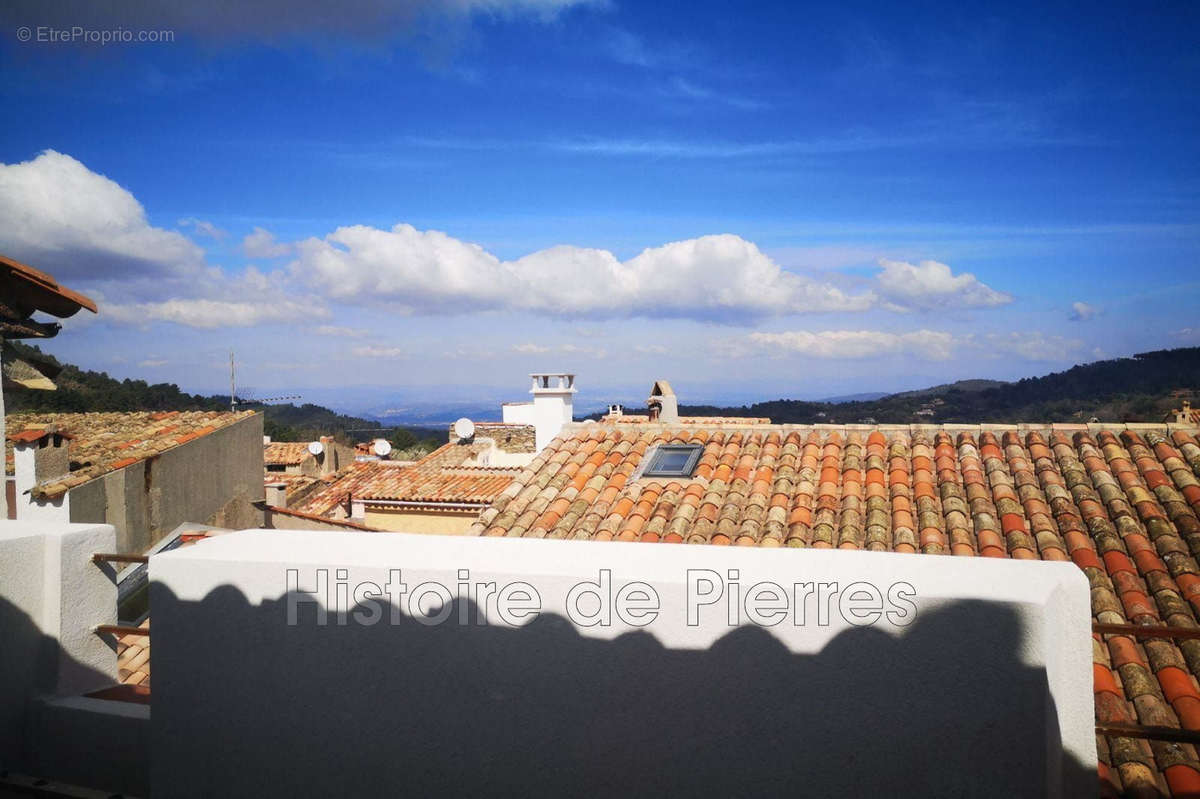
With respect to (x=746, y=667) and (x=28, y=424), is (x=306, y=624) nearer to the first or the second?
(x=746, y=667)

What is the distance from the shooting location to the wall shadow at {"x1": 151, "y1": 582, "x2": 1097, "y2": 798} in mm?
2033

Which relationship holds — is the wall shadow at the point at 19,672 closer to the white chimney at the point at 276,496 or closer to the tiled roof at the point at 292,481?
the white chimney at the point at 276,496

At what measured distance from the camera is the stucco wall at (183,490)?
12195 millimetres

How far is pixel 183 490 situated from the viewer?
549 inches

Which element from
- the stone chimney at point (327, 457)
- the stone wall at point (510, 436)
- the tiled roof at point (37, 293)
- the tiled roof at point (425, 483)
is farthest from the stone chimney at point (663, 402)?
the stone chimney at point (327, 457)

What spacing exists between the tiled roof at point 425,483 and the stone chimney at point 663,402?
417 cm

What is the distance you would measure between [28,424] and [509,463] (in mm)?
12301

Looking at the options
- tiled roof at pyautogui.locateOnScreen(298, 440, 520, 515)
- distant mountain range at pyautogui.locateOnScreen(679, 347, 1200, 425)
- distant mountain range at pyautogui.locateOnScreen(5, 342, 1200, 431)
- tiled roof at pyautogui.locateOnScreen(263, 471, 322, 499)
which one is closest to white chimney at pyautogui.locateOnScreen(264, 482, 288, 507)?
tiled roof at pyautogui.locateOnScreen(263, 471, 322, 499)

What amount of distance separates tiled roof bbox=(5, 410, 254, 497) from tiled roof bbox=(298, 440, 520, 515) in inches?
122

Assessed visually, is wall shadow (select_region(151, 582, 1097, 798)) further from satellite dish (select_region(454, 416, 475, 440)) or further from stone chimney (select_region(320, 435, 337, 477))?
stone chimney (select_region(320, 435, 337, 477))

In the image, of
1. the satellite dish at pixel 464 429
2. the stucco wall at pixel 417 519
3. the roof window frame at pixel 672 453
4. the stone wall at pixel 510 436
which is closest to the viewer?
the roof window frame at pixel 672 453

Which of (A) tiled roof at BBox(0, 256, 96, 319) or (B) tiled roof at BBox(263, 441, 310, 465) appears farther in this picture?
(B) tiled roof at BBox(263, 441, 310, 465)

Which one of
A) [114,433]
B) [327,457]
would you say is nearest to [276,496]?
[114,433]

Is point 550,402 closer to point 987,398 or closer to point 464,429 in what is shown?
point 464,429
